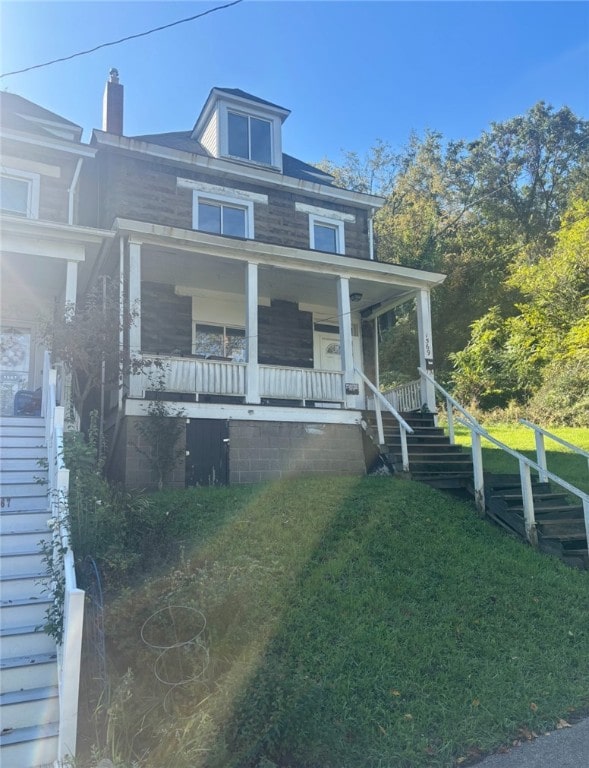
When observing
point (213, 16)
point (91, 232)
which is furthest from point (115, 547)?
point (213, 16)

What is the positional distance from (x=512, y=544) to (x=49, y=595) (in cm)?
515

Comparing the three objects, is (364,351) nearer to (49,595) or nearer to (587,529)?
(587,529)

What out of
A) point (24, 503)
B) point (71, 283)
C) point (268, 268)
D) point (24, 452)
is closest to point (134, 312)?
point (71, 283)

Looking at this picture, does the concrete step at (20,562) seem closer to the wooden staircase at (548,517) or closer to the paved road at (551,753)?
the paved road at (551,753)

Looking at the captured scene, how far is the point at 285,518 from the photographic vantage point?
6.95 meters

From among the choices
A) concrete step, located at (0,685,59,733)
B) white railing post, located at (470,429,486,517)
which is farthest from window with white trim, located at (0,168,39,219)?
concrete step, located at (0,685,59,733)

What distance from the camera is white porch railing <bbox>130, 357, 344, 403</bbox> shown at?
9.11 m

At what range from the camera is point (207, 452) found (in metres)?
9.05

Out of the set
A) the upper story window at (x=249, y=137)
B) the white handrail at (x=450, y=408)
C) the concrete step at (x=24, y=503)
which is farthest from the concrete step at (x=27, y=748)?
the upper story window at (x=249, y=137)

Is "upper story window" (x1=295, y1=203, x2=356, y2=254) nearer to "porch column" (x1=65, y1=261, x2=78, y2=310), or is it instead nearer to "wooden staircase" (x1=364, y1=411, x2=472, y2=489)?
"wooden staircase" (x1=364, y1=411, x2=472, y2=489)

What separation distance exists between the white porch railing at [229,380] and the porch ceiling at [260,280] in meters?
1.96

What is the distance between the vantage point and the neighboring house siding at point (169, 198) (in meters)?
11.8

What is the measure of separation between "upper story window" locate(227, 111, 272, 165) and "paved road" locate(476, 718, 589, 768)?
12460 millimetres

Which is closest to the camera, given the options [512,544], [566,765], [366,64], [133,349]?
[566,765]
